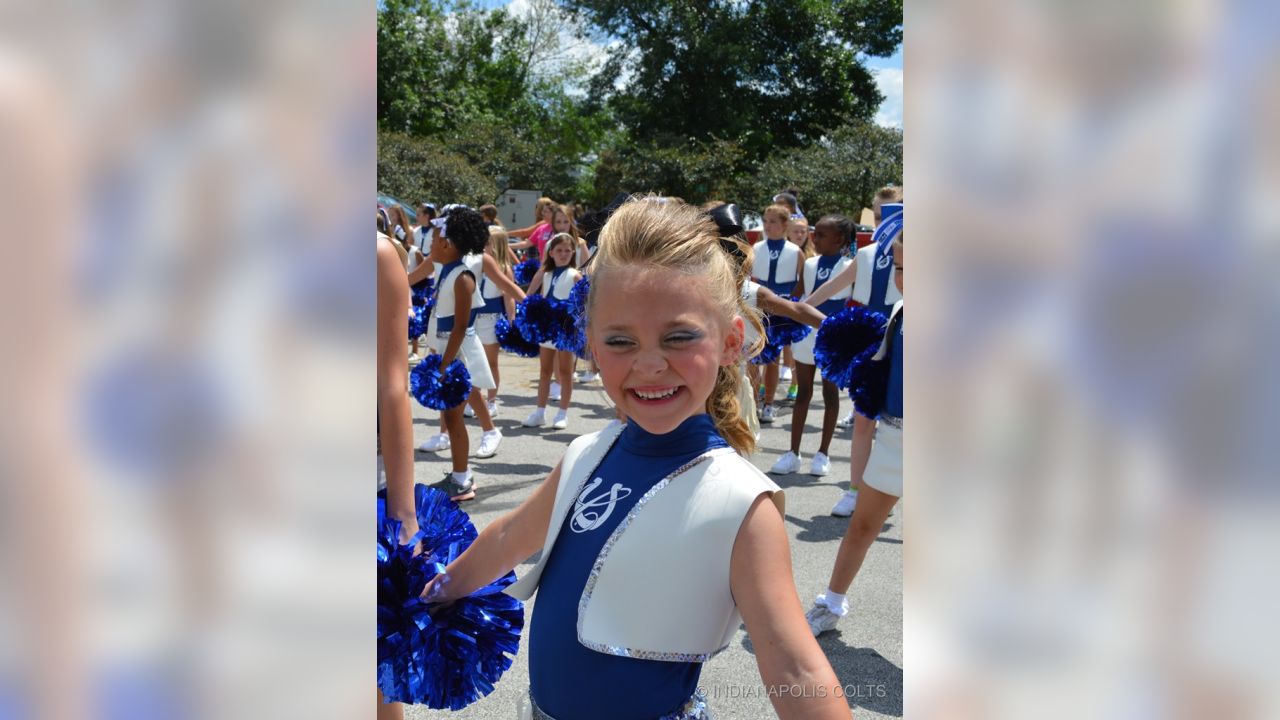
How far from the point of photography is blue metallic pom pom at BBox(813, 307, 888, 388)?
4.96m

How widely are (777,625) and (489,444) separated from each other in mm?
6563

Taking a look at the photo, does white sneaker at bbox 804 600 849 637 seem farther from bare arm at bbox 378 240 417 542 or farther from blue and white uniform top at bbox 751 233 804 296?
blue and white uniform top at bbox 751 233 804 296

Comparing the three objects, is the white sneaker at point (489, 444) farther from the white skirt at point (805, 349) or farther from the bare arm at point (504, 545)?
the bare arm at point (504, 545)

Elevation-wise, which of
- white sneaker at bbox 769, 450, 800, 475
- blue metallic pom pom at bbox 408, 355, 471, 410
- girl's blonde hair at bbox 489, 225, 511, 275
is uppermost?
girl's blonde hair at bbox 489, 225, 511, 275

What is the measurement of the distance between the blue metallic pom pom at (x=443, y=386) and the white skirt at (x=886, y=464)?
3.14 m

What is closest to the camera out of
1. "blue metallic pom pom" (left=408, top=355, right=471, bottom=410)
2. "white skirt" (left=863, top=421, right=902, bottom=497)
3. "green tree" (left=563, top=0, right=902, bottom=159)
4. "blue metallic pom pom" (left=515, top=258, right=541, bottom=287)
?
"white skirt" (left=863, top=421, right=902, bottom=497)

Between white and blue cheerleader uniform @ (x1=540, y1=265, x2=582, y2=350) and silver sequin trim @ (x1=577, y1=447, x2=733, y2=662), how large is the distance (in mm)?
6746

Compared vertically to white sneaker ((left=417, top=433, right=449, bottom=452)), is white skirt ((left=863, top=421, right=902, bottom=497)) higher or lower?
higher

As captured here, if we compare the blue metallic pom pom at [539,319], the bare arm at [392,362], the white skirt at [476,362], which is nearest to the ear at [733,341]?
the bare arm at [392,362]

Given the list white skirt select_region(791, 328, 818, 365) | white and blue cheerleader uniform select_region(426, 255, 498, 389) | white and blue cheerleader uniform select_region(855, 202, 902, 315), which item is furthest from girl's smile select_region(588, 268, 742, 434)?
white skirt select_region(791, 328, 818, 365)
